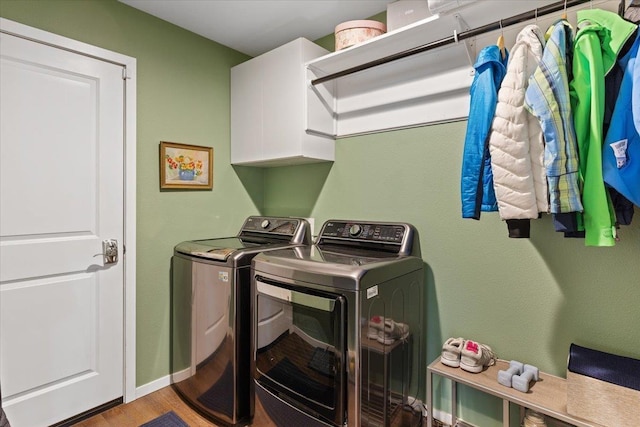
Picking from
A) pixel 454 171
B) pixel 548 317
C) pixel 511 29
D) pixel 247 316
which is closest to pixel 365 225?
pixel 454 171

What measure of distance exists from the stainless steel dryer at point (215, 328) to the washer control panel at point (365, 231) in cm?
29

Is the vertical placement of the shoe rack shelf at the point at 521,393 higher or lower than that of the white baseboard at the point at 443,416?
higher

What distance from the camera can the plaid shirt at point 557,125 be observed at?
3.74ft

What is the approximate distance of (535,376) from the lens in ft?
4.90

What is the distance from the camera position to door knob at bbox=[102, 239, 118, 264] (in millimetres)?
2043

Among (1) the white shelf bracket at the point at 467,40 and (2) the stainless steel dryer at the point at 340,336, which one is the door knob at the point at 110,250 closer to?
(2) the stainless steel dryer at the point at 340,336

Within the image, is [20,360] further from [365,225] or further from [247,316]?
[365,225]

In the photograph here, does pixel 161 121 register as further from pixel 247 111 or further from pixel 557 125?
pixel 557 125

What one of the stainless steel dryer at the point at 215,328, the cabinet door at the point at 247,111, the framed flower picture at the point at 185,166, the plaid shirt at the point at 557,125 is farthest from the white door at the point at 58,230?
the plaid shirt at the point at 557,125

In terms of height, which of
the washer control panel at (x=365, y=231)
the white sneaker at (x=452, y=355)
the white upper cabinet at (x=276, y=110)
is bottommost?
the white sneaker at (x=452, y=355)

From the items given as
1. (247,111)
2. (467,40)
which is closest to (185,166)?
(247,111)

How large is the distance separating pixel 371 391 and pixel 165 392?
5.12 ft

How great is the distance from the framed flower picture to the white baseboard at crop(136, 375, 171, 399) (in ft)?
4.30

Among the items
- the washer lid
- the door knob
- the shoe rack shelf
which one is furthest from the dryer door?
the door knob
